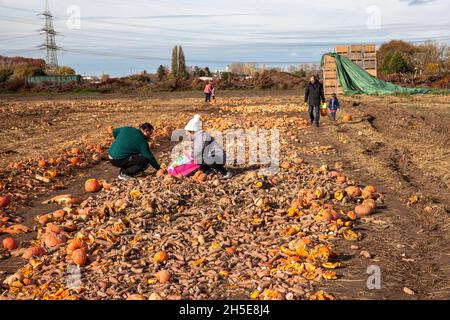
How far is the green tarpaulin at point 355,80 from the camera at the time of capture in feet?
100

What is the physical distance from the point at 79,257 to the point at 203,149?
400cm

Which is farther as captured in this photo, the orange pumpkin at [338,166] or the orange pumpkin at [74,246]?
the orange pumpkin at [338,166]

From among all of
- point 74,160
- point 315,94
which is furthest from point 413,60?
point 74,160

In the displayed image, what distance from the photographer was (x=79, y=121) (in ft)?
70.7

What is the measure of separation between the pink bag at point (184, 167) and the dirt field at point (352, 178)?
0.51 metres

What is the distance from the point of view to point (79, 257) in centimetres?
548

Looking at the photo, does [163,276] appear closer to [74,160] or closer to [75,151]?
[74,160]

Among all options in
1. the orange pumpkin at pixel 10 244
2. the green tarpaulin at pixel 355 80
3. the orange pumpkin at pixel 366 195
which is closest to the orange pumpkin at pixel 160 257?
the orange pumpkin at pixel 10 244

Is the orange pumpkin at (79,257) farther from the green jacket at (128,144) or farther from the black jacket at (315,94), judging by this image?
the black jacket at (315,94)

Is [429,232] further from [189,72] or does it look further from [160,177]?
[189,72]
